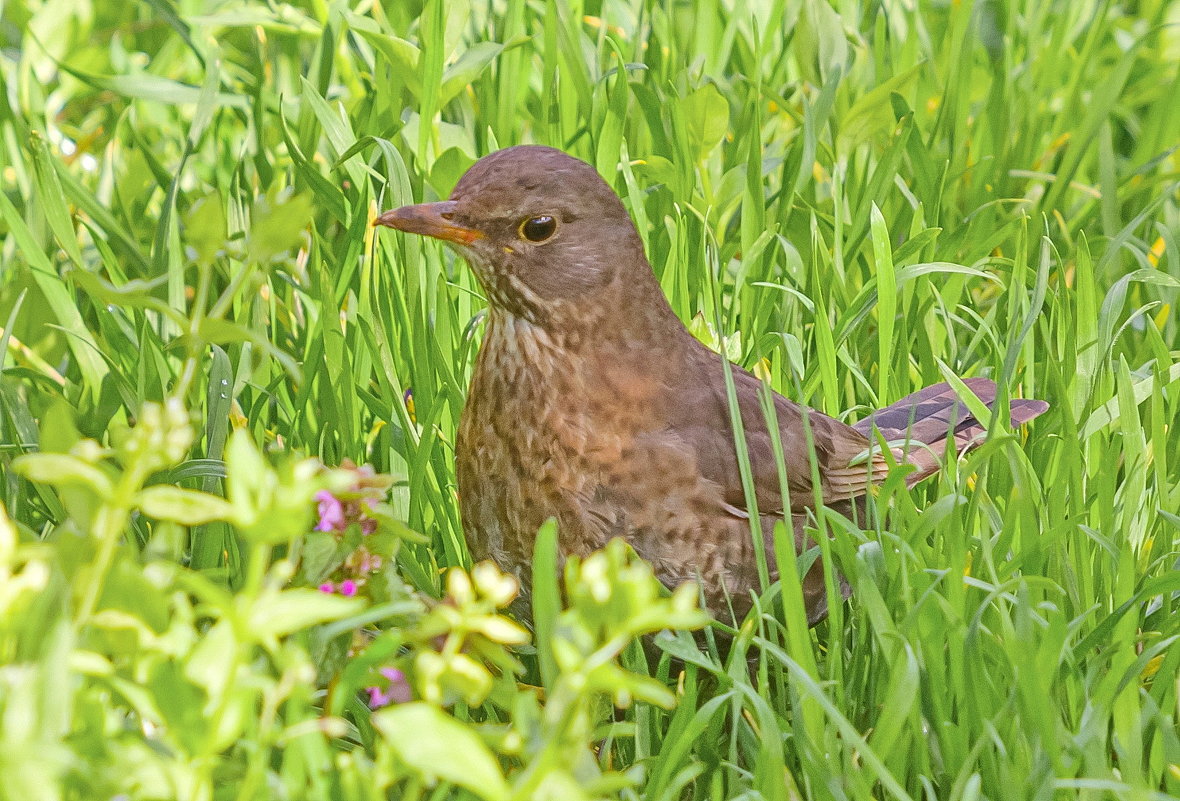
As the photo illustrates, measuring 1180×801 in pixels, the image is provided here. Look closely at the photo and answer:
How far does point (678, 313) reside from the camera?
3430mm

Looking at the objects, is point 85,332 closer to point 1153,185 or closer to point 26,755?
point 26,755

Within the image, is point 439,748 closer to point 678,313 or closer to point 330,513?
point 330,513

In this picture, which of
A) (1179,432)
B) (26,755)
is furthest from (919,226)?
(26,755)

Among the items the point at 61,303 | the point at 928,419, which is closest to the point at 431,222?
the point at 61,303

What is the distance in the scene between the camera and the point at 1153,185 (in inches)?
167

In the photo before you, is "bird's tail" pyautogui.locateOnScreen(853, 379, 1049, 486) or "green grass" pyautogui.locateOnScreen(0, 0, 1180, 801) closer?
"green grass" pyautogui.locateOnScreen(0, 0, 1180, 801)

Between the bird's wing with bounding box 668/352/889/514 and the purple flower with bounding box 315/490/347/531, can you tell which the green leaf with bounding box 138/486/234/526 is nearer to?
the purple flower with bounding box 315/490/347/531

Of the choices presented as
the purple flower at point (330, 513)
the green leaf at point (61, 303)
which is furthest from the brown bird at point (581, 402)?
the green leaf at point (61, 303)

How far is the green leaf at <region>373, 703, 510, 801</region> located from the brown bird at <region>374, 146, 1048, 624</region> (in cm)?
118

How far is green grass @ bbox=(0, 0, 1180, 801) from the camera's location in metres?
1.58

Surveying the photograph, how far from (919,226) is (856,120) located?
43cm

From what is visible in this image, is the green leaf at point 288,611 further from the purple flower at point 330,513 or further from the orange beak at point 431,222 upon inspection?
the orange beak at point 431,222

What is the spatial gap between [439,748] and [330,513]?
0.66m

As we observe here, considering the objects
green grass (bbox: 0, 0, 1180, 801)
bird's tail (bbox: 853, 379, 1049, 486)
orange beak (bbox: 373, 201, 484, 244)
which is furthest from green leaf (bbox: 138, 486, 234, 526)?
bird's tail (bbox: 853, 379, 1049, 486)
